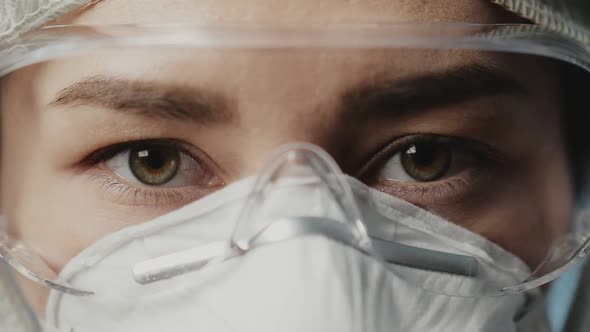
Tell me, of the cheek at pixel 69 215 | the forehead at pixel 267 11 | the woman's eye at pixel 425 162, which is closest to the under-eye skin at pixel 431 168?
the woman's eye at pixel 425 162

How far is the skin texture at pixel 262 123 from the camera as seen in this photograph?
2.06 ft

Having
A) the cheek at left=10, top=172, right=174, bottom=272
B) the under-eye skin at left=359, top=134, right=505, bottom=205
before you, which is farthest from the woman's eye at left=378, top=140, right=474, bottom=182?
the cheek at left=10, top=172, right=174, bottom=272

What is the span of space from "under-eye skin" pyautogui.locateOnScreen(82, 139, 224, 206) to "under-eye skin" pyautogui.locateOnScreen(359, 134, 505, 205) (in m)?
0.16

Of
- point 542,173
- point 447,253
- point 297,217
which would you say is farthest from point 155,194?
point 542,173

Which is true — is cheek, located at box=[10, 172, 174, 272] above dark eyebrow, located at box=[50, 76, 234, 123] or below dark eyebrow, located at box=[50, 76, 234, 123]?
below

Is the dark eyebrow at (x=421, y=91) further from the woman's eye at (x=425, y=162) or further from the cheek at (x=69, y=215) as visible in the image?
the cheek at (x=69, y=215)

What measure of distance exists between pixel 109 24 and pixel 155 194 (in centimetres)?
17

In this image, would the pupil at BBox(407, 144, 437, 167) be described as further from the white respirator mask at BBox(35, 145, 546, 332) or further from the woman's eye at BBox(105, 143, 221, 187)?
the woman's eye at BBox(105, 143, 221, 187)

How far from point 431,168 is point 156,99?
30 centimetres

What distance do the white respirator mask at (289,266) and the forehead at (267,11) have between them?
12cm

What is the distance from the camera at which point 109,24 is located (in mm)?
644

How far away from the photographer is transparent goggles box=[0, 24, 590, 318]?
0.63m

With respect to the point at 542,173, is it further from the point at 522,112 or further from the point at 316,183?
the point at 316,183

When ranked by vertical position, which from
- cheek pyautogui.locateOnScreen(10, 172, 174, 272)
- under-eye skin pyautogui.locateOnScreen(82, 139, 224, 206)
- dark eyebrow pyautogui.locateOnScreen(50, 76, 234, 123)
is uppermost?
dark eyebrow pyautogui.locateOnScreen(50, 76, 234, 123)
